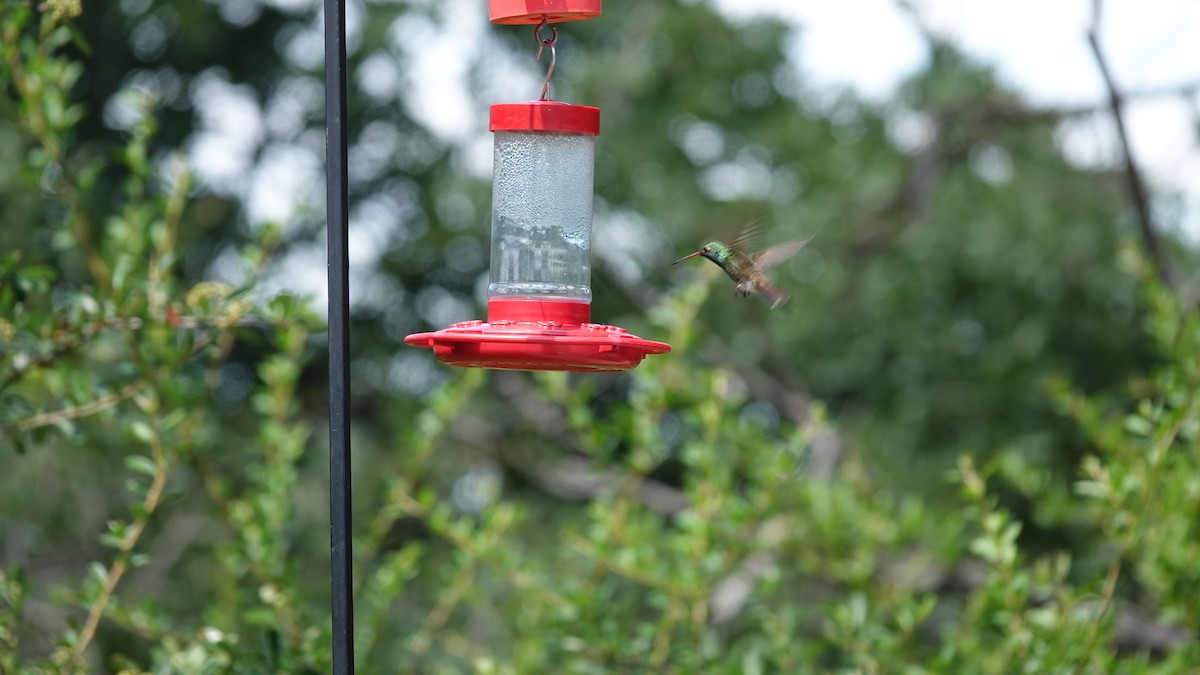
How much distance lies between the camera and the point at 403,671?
333cm

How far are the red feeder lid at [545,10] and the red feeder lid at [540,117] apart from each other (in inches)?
5.2

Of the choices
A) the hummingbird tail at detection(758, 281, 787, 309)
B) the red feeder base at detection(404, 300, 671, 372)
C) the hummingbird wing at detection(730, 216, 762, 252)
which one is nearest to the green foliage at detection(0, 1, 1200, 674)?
the hummingbird wing at detection(730, 216, 762, 252)

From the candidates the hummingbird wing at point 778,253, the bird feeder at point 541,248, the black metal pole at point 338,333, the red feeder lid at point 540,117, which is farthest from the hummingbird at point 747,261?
the black metal pole at point 338,333

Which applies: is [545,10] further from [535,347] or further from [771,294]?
[771,294]

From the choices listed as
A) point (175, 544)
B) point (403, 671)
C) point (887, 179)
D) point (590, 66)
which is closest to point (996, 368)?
point (887, 179)

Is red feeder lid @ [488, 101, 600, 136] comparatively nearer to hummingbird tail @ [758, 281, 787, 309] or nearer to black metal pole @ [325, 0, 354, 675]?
black metal pole @ [325, 0, 354, 675]

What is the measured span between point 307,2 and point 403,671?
900 cm

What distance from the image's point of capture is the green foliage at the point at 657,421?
2.95 m

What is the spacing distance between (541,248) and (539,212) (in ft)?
0.23

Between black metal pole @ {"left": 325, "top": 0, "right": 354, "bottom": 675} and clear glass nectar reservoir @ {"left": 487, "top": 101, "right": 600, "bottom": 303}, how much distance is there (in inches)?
28.5

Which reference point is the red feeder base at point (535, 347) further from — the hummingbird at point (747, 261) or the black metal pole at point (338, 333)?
the hummingbird at point (747, 261)

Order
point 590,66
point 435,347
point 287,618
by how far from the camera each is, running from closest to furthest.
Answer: point 435,347 < point 287,618 < point 590,66

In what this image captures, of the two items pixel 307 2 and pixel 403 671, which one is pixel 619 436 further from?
pixel 307 2

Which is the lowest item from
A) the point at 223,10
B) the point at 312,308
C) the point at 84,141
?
the point at 312,308
